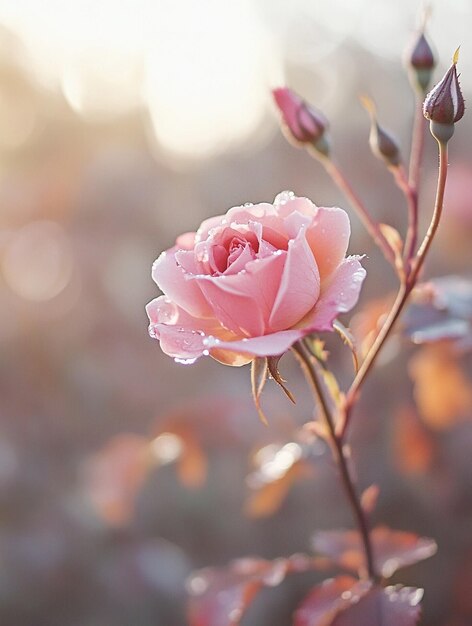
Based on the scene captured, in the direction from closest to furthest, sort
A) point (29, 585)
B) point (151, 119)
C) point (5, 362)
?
point (29, 585) → point (5, 362) → point (151, 119)

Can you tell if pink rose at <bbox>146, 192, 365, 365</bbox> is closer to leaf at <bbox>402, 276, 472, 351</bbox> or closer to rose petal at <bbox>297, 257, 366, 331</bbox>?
rose petal at <bbox>297, 257, 366, 331</bbox>

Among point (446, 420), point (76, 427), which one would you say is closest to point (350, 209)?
point (76, 427)

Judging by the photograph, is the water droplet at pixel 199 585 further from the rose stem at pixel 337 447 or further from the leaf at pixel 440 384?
the leaf at pixel 440 384

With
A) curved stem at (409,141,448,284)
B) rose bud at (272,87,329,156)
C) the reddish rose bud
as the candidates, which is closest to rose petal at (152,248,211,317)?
curved stem at (409,141,448,284)

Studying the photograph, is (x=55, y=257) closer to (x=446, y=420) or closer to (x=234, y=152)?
(x=234, y=152)

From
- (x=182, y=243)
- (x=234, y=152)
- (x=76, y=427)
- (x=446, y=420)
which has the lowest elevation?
(x=234, y=152)

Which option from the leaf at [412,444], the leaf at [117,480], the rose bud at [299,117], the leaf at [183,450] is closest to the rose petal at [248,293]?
the rose bud at [299,117]
